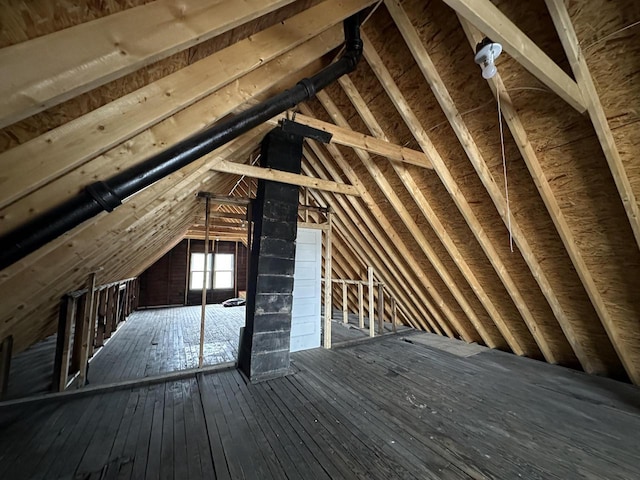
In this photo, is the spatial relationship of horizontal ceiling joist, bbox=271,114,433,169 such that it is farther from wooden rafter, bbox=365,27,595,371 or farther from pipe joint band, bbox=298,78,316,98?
pipe joint band, bbox=298,78,316,98

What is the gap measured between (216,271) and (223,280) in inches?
19.0

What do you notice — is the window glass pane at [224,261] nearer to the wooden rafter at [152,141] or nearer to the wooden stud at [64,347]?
the wooden stud at [64,347]

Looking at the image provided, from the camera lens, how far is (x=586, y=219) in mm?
2531

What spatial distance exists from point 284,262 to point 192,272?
815cm

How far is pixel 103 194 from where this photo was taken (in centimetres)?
129

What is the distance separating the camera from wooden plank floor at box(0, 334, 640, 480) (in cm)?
191

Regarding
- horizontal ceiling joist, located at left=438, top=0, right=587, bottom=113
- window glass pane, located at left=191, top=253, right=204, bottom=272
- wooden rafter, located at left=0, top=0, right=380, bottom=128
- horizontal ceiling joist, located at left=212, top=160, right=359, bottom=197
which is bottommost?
window glass pane, located at left=191, top=253, right=204, bottom=272

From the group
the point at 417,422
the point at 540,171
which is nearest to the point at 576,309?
the point at 540,171

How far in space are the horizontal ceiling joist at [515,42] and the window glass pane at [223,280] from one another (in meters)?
11.0

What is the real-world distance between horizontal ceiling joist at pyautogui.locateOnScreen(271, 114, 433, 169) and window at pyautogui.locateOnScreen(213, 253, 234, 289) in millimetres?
9304

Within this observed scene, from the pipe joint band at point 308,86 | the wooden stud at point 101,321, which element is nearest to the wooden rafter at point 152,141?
the pipe joint band at point 308,86

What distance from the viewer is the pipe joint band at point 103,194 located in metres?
1.27

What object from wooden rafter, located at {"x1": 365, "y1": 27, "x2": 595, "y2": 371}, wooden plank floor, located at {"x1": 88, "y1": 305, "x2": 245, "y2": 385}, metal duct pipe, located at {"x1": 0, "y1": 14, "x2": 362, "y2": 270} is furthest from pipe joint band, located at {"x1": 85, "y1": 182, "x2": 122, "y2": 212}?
wooden plank floor, located at {"x1": 88, "y1": 305, "x2": 245, "y2": 385}

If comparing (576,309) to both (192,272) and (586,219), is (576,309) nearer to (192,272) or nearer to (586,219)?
(586,219)
